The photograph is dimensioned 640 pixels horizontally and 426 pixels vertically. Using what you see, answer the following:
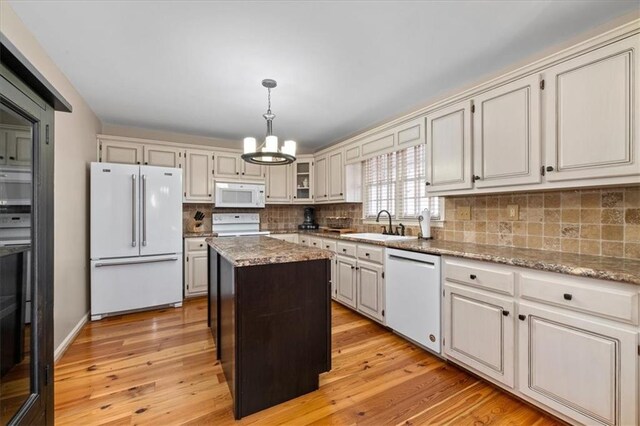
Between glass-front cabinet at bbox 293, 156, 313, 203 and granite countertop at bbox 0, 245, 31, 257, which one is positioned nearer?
granite countertop at bbox 0, 245, 31, 257

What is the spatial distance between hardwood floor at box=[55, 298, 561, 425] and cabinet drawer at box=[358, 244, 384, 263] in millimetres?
741

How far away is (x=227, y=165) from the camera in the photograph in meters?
4.28

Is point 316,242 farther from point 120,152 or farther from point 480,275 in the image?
point 120,152

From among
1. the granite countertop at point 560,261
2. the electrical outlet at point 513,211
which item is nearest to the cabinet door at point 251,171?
the granite countertop at point 560,261

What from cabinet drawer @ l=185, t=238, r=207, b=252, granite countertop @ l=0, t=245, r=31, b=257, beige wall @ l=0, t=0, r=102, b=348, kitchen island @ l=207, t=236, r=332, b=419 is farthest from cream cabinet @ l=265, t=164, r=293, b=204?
granite countertop @ l=0, t=245, r=31, b=257

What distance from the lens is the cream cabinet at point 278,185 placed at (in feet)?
15.2

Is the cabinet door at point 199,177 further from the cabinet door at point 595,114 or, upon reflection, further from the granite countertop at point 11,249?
the cabinet door at point 595,114

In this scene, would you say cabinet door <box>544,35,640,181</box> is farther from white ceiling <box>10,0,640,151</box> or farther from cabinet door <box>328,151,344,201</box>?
cabinet door <box>328,151,344,201</box>

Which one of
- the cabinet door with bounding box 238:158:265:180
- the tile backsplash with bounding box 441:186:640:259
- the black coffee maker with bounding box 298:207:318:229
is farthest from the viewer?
the black coffee maker with bounding box 298:207:318:229

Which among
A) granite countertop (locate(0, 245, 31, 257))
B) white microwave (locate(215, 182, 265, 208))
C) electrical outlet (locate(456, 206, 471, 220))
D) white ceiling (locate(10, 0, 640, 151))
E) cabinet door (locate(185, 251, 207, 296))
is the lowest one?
cabinet door (locate(185, 251, 207, 296))

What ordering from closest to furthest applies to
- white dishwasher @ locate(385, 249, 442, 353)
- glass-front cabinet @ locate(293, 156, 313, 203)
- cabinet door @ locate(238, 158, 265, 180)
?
white dishwasher @ locate(385, 249, 442, 353)
cabinet door @ locate(238, 158, 265, 180)
glass-front cabinet @ locate(293, 156, 313, 203)

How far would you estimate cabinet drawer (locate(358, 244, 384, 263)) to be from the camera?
285cm

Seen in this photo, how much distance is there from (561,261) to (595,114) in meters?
0.89

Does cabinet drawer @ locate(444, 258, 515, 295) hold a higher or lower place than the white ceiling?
lower
